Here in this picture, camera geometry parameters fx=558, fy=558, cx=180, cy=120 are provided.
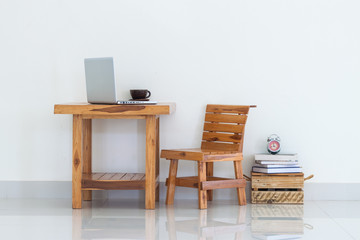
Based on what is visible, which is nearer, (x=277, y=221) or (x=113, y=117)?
(x=277, y=221)

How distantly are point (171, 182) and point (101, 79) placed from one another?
955 millimetres

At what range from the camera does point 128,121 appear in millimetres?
4484

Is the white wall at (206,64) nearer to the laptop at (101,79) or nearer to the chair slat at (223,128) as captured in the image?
the chair slat at (223,128)

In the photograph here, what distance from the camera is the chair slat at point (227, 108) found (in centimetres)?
428

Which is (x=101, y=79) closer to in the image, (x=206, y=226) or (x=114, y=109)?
(x=114, y=109)

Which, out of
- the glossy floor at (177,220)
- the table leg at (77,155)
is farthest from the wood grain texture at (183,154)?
the table leg at (77,155)

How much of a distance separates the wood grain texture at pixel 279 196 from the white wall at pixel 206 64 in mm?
270

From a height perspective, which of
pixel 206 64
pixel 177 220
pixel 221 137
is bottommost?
pixel 177 220

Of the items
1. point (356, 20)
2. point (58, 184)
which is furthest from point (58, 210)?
point (356, 20)

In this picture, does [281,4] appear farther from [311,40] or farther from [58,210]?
[58,210]

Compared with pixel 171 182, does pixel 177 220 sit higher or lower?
lower

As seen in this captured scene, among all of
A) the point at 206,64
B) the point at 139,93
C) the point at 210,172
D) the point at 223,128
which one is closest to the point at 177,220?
the point at 210,172

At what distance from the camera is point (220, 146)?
4.33 m

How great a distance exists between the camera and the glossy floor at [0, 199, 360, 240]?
10.8 feet
